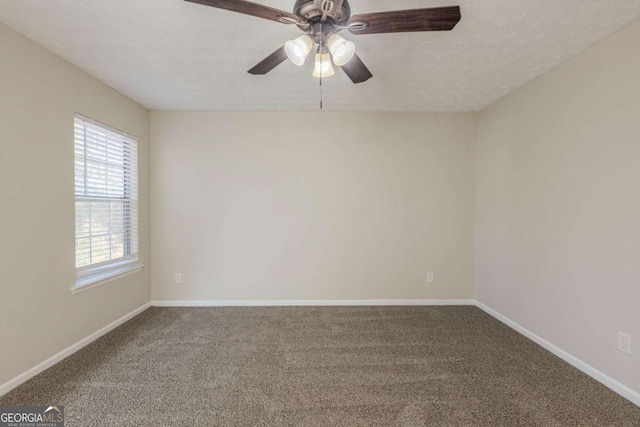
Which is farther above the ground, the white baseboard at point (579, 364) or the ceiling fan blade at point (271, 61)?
the ceiling fan blade at point (271, 61)

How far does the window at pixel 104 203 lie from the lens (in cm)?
250

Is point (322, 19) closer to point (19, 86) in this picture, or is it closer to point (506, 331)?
point (19, 86)

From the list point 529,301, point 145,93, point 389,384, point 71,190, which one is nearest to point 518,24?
point 529,301

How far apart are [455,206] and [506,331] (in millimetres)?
1487

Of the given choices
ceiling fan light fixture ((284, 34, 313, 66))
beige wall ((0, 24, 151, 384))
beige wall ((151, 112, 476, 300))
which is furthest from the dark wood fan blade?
beige wall ((151, 112, 476, 300))

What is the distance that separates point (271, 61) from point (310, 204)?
1966mm

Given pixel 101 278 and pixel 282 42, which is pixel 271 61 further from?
pixel 101 278

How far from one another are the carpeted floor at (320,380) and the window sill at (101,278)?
0.52 m

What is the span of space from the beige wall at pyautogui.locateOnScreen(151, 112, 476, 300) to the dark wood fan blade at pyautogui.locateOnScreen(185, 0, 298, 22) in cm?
217

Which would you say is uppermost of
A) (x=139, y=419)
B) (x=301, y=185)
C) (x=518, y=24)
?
(x=518, y=24)

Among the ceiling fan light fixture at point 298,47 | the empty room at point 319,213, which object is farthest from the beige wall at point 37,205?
the ceiling fan light fixture at point 298,47

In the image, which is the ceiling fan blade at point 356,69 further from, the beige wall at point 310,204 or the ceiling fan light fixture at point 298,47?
the beige wall at point 310,204

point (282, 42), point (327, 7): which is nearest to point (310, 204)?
point (282, 42)

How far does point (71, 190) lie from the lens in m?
2.35
